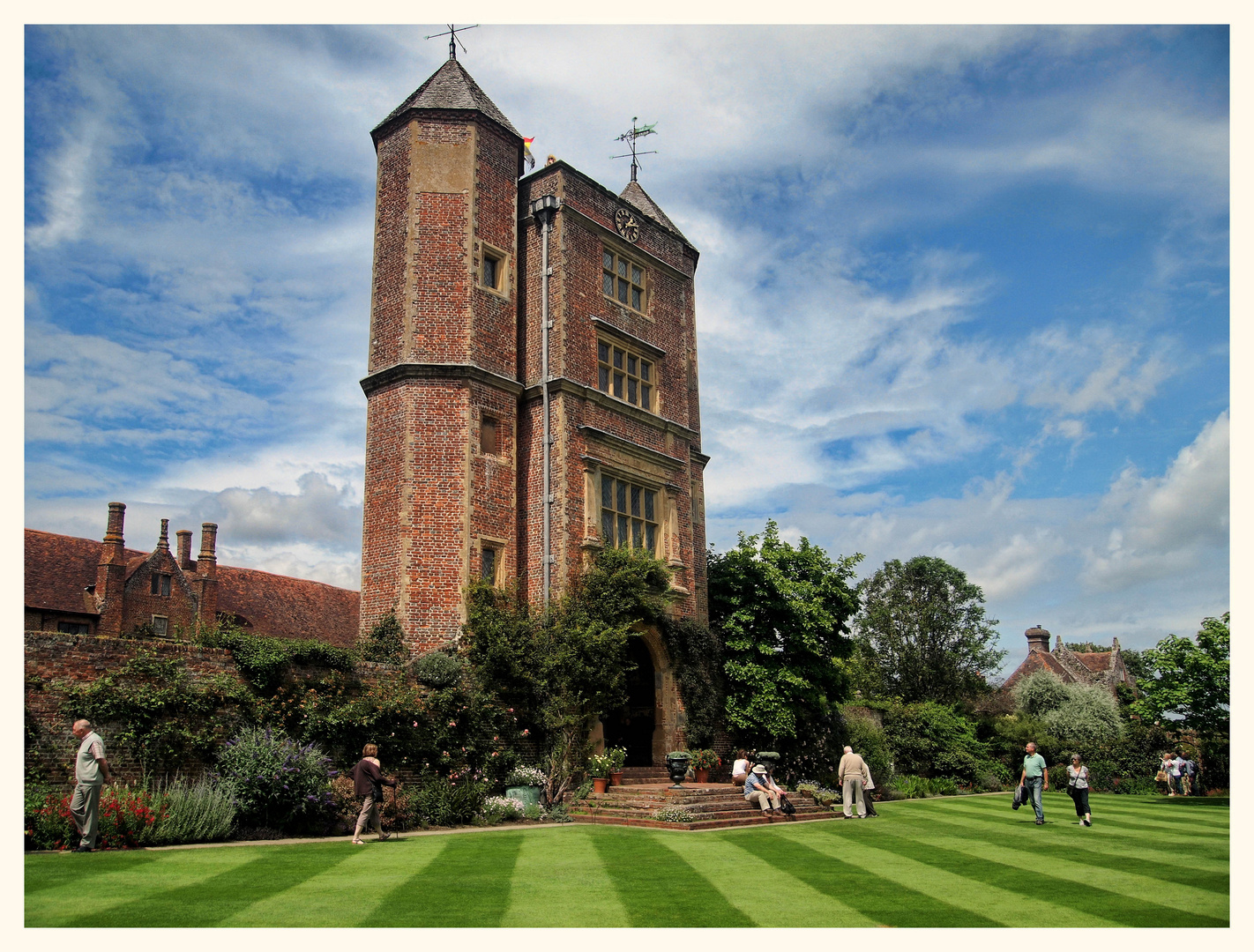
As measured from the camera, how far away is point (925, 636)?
161 ft

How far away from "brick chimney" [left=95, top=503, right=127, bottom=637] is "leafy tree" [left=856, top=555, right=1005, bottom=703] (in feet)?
112

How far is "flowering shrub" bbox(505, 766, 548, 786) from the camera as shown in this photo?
59.8 feet

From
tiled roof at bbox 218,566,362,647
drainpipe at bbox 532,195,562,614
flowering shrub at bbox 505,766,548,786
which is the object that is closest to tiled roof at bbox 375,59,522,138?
drainpipe at bbox 532,195,562,614

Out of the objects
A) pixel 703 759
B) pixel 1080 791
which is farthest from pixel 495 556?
pixel 1080 791

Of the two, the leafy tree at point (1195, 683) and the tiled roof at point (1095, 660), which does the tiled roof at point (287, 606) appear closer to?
the leafy tree at point (1195, 683)

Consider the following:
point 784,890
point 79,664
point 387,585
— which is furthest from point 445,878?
point 387,585

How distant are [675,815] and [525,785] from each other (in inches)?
142

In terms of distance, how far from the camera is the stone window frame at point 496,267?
22.4 m

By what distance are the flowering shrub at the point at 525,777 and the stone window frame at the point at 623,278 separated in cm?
1231

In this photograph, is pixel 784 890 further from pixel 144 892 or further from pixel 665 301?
pixel 665 301

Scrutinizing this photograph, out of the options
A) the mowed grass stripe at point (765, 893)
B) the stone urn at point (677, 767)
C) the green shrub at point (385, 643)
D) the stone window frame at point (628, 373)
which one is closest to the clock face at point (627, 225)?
the stone window frame at point (628, 373)

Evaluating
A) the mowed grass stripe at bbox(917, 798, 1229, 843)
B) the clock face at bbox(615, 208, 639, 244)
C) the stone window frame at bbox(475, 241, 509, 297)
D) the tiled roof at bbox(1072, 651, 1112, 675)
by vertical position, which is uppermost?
the clock face at bbox(615, 208, 639, 244)

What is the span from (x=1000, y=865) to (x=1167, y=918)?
3.36m

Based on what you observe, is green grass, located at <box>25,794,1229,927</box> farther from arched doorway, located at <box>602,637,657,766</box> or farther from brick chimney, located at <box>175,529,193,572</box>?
brick chimney, located at <box>175,529,193,572</box>
